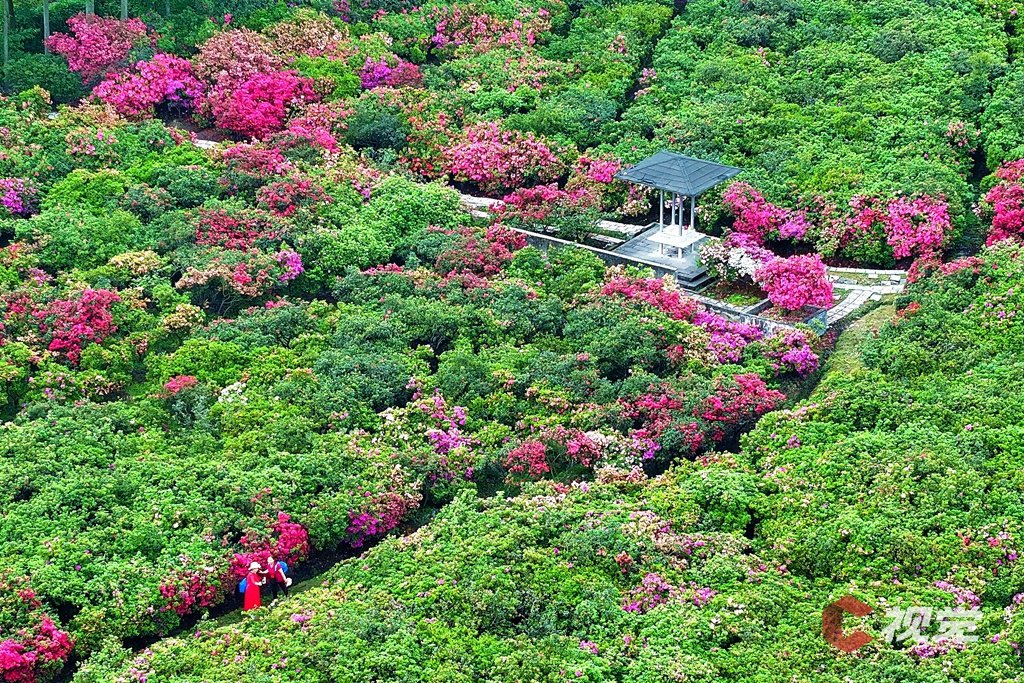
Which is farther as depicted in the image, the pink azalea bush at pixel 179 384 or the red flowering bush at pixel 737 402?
the pink azalea bush at pixel 179 384

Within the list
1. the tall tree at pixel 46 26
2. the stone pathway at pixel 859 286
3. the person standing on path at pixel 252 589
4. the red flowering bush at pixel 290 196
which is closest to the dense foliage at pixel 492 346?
the red flowering bush at pixel 290 196

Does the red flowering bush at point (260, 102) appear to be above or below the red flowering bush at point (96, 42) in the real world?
below

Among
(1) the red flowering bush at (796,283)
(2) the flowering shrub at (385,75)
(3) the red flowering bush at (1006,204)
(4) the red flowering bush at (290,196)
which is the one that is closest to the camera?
(1) the red flowering bush at (796,283)

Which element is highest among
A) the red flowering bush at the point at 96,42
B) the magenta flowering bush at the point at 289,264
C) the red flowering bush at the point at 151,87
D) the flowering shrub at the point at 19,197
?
the red flowering bush at the point at 96,42

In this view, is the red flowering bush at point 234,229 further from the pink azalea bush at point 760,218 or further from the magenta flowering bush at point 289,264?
the pink azalea bush at point 760,218

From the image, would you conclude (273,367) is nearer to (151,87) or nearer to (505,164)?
(505,164)

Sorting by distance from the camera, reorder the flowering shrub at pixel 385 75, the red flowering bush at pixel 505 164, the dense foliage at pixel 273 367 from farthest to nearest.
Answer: the flowering shrub at pixel 385 75
the red flowering bush at pixel 505 164
the dense foliage at pixel 273 367

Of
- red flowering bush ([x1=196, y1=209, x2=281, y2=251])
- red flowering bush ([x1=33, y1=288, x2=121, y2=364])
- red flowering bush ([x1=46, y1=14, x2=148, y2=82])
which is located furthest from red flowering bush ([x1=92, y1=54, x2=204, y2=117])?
red flowering bush ([x1=33, y1=288, x2=121, y2=364])
